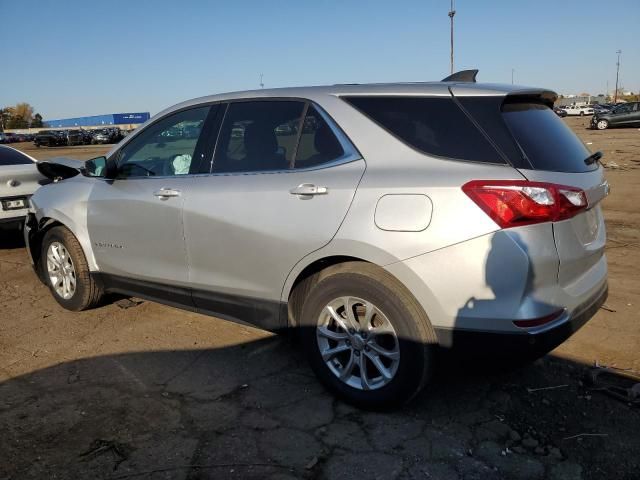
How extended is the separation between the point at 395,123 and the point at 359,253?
74 cm

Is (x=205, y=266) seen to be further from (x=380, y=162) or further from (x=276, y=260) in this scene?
(x=380, y=162)

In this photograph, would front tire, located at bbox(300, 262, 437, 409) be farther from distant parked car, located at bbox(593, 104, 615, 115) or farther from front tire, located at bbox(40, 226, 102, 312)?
distant parked car, located at bbox(593, 104, 615, 115)

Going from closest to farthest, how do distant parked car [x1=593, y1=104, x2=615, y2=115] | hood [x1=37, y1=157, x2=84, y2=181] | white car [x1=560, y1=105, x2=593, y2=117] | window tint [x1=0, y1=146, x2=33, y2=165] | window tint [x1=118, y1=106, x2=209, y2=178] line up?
1. window tint [x1=118, y1=106, x2=209, y2=178]
2. hood [x1=37, y1=157, x2=84, y2=181]
3. window tint [x1=0, y1=146, x2=33, y2=165]
4. distant parked car [x1=593, y1=104, x2=615, y2=115]
5. white car [x1=560, y1=105, x2=593, y2=117]

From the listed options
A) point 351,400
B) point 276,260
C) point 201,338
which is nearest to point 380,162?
point 276,260

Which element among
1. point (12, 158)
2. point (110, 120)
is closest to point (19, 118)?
point (110, 120)

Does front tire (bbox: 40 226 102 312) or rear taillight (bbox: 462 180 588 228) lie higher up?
rear taillight (bbox: 462 180 588 228)

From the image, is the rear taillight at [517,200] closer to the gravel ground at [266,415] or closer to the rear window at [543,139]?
the rear window at [543,139]

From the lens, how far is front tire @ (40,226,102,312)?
4.52 m

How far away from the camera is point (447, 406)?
122 inches

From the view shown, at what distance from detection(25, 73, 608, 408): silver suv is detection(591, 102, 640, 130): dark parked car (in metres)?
34.7

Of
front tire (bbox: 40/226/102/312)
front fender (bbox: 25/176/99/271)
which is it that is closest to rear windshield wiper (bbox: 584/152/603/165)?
front fender (bbox: 25/176/99/271)

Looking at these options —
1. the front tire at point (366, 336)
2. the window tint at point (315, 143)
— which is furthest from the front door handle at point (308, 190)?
the front tire at point (366, 336)

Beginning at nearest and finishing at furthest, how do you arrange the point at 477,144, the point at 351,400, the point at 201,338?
the point at 477,144 → the point at 351,400 → the point at 201,338

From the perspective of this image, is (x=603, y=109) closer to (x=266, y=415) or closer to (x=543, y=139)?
(x=543, y=139)
